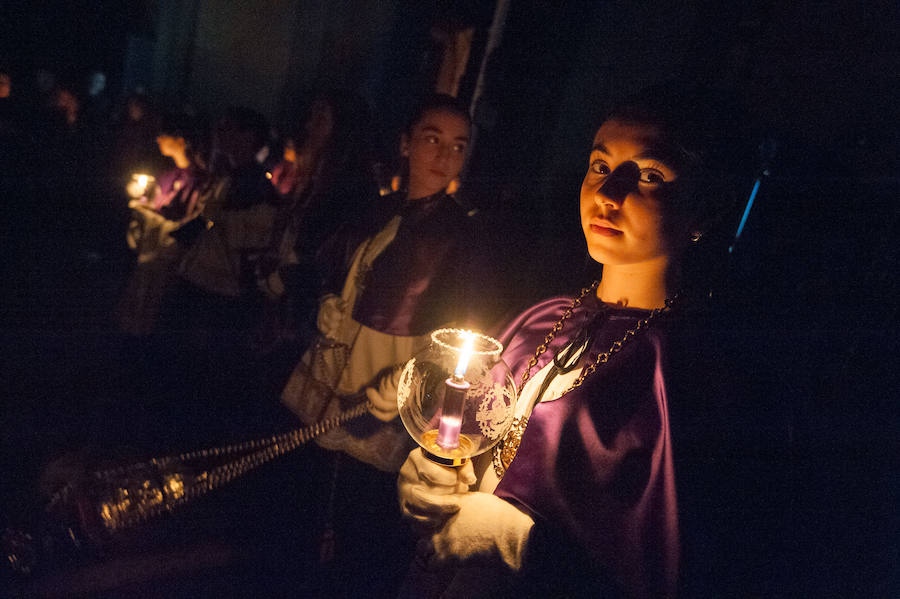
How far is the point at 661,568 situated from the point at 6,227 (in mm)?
9771

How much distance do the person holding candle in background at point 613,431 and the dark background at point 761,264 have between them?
0.43 ft

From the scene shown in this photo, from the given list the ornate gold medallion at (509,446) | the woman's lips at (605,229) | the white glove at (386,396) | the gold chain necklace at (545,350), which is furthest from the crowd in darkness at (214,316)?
the woman's lips at (605,229)

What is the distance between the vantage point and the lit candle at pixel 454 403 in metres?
1.25

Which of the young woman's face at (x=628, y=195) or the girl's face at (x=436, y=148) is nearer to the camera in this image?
the young woman's face at (x=628, y=195)

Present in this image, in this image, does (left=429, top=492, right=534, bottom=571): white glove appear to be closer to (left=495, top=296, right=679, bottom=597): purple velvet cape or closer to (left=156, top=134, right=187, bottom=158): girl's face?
(left=495, top=296, right=679, bottom=597): purple velvet cape

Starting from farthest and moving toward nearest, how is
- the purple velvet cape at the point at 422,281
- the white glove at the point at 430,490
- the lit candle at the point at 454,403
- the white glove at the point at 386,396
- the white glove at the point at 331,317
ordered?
the white glove at the point at 331,317
the purple velvet cape at the point at 422,281
the white glove at the point at 386,396
the white glove at the point at 430,490
the lit candle at the point at 454,403

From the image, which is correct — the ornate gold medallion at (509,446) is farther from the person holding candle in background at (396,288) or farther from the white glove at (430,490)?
the person holding candle in background at (396,288)

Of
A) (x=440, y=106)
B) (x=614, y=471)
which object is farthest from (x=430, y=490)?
(x=440, y=106)

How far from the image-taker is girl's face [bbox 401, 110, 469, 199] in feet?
7.82

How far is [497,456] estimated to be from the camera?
1.59 m

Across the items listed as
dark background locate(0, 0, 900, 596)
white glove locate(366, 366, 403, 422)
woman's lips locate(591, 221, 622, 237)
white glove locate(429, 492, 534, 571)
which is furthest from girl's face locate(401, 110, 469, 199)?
white glove locate(429, 492, 534, 571)

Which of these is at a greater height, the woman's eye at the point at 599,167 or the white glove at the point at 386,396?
the woman's eye at the point at 599,167

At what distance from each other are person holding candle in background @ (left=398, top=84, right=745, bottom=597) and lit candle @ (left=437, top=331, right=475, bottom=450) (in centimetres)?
11

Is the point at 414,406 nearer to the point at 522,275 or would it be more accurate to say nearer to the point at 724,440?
the point at 724,440
